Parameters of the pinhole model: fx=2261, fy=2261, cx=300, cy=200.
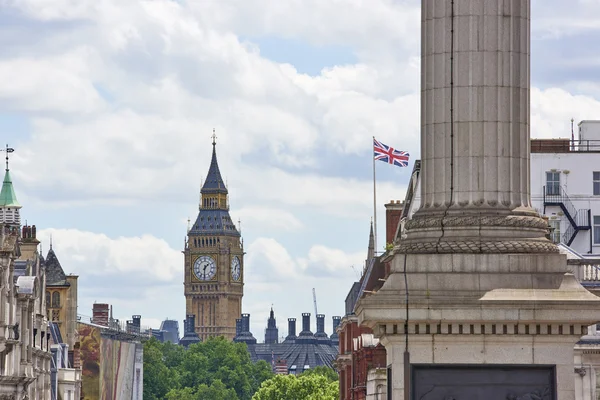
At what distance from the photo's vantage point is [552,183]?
348 feet

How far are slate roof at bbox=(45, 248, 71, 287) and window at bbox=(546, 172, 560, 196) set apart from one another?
Result: 76870 millimetres

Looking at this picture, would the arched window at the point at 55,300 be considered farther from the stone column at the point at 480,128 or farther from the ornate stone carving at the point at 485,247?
the ornate stone carving at the point at 485,247

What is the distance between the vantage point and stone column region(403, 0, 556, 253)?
132 ft

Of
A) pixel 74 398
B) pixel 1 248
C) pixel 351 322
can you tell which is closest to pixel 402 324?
pixel 1 248

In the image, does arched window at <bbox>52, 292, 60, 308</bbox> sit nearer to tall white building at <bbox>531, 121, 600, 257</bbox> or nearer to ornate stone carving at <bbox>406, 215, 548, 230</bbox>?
tall white building at <bbox>531, 121, 600, 257</bbox>

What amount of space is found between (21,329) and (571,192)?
28920mm

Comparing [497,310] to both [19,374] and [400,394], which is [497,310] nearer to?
[400,394]

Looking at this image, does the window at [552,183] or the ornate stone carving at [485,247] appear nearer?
the ornate stone carving at [485,247]

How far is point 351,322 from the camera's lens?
127m

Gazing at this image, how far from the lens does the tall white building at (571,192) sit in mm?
104688

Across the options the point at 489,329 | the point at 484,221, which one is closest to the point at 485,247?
the point at 484,221

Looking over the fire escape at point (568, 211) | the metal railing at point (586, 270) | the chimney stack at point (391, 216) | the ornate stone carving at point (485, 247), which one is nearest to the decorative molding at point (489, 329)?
the ornate stone carving at point (485, 247)

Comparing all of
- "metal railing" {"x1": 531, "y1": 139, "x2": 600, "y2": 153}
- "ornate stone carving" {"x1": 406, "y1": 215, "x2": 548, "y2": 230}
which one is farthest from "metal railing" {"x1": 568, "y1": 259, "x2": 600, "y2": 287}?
"ornate stone carving" {"x1": 406, "y1": 215, "x2": 548, "y2": 230}

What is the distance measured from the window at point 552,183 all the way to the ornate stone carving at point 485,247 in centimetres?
6572
